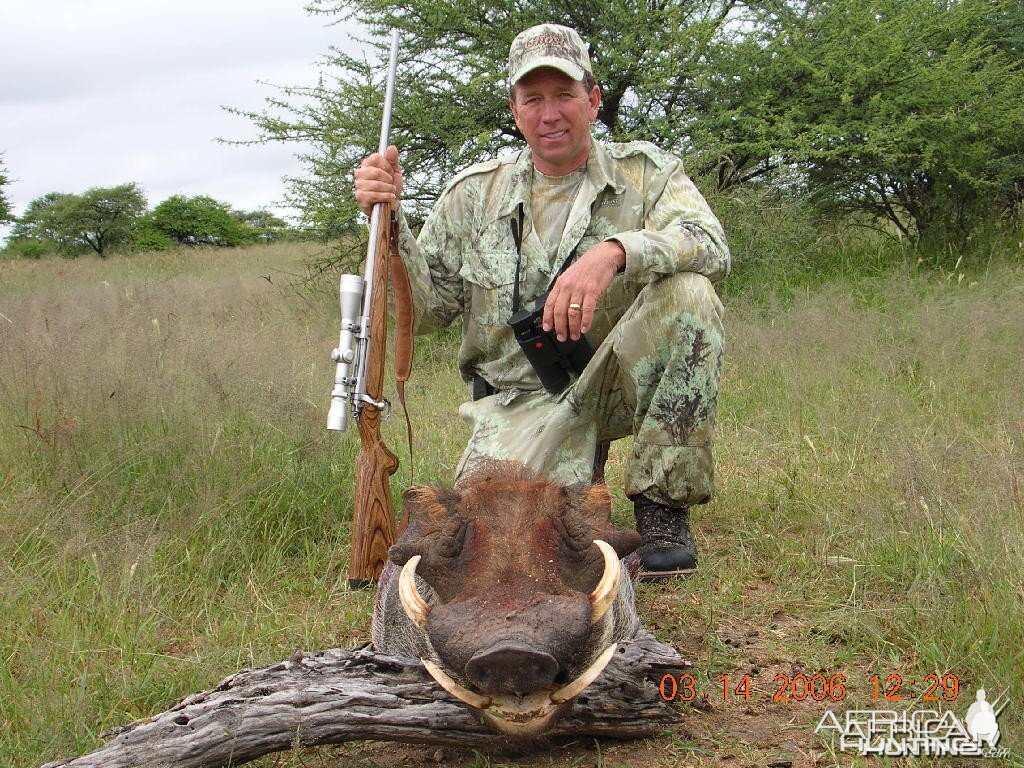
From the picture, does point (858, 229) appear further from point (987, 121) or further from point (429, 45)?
point (429, 45)

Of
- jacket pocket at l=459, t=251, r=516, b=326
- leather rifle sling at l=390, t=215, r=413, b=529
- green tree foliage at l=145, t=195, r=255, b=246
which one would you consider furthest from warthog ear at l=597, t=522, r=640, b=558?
green tree foliage at l=145, t=195, r=255, b=246

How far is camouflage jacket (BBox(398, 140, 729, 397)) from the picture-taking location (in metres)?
3.35

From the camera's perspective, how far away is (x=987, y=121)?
759cm

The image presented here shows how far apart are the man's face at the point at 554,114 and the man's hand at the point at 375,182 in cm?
56

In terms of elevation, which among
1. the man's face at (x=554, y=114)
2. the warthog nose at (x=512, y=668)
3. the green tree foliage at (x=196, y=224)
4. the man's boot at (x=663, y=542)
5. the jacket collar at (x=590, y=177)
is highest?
the green tree foliage at (x=196, y=224)

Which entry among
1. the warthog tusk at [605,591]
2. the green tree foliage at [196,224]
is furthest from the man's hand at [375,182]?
the green tree foliage at [196,224]

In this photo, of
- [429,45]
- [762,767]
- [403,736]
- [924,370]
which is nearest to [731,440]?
[924,370]

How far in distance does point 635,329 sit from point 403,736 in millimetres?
1695

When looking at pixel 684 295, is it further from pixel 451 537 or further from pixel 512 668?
pixel 512 668

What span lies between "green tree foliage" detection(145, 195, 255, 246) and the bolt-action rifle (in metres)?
18.5

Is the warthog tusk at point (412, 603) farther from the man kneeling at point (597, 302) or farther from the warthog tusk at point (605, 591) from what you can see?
the man kneeling at point (597, 302)

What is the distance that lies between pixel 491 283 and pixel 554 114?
68 cm

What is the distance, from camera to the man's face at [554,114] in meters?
3.31

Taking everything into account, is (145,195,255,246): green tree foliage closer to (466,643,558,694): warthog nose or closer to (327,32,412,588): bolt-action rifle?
(327,32,412,588): bolt-action rifle
